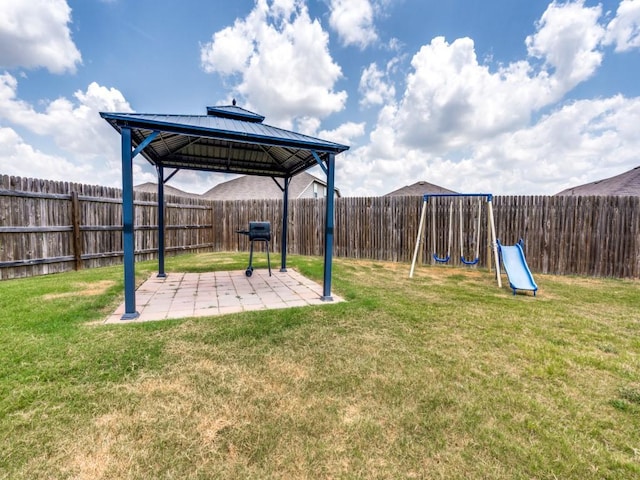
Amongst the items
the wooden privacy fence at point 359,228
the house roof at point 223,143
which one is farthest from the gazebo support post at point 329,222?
the wooden privacy fence at point 359,228

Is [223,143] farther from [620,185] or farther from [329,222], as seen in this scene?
[620,185]

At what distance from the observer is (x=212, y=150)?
5.56m

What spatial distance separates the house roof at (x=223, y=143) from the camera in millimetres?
3387

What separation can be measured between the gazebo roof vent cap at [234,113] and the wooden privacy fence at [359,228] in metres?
4.11

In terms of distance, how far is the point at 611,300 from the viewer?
4461 millimetres

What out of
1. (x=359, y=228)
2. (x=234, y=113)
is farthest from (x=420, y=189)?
(x=234, y=113)

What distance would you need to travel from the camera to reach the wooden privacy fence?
5676 mm

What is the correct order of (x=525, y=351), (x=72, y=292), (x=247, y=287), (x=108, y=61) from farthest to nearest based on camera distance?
(x=108, y=61) → (x=247, y=287) → (x=72, y=292) → (x=525, y=351)

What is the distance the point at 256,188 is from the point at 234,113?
1605 centimetres

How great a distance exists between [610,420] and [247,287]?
442 centimetres

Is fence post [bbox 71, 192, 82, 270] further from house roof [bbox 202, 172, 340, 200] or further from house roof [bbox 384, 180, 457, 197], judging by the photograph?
house roof [bbox 384, 180, 457, 197]

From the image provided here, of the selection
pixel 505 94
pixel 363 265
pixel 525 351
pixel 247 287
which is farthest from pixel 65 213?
pixel 505 94

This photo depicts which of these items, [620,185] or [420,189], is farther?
[420,189]

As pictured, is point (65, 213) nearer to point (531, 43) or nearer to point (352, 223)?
point (352, 223)
